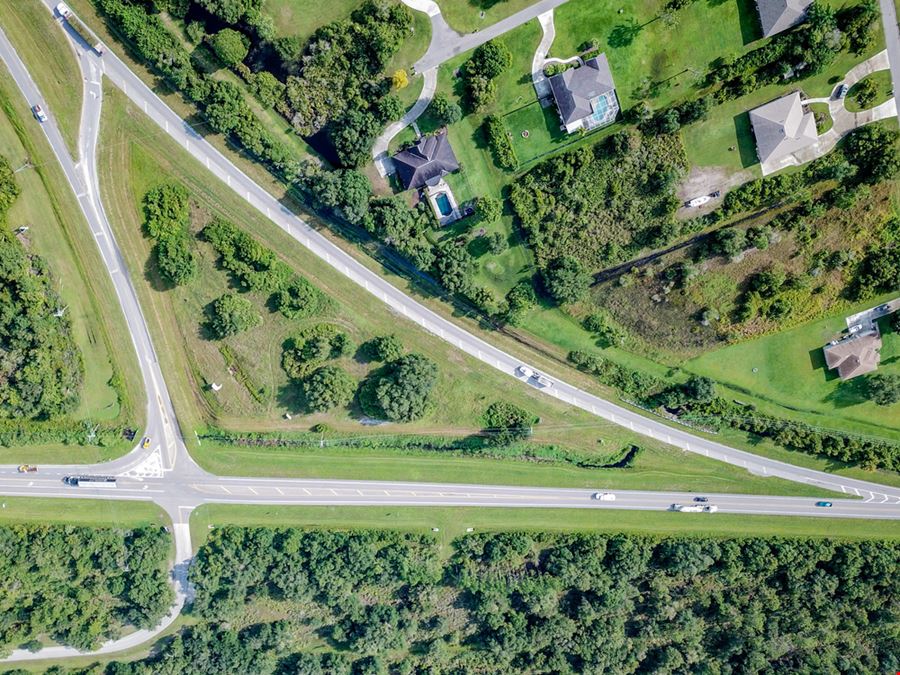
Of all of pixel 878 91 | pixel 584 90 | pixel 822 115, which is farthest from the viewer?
pixel 822 115

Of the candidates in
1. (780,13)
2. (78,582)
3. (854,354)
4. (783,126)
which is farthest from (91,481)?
(780,13)

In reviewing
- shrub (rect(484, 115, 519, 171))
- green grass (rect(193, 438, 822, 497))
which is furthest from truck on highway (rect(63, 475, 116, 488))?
shrub (rect(484, 115, 519, 171))

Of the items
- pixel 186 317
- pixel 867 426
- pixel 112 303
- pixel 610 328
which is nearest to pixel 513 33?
pixel 610 328

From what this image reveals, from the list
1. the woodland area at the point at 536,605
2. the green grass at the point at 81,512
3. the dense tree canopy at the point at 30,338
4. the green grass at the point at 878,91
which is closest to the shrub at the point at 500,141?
the green grass at the point at 878,91

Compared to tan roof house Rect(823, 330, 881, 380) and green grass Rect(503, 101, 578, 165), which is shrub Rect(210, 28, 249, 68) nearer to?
green grass Rect(503, 101, 578, 165)

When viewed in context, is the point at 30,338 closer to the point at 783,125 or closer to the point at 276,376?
the point at 276,376

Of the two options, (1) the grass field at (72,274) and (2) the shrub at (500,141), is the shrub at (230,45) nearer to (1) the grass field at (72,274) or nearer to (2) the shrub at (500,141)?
(1) the grass field at (72,274)
